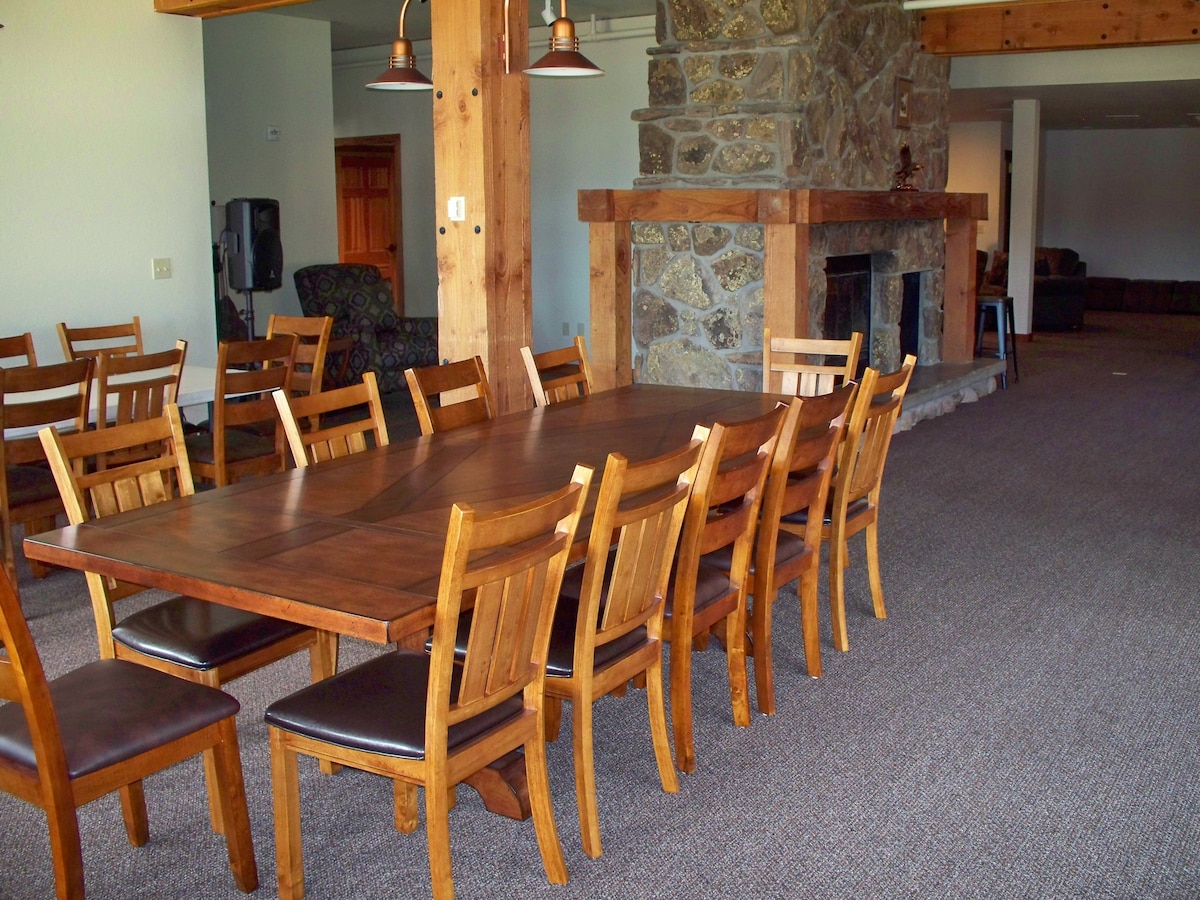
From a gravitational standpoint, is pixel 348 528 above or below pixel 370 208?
below

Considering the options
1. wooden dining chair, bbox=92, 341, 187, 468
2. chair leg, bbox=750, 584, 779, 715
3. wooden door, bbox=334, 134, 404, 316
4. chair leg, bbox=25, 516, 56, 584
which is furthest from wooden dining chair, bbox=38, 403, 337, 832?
wooden door, bbox=334, 134, 404, 316

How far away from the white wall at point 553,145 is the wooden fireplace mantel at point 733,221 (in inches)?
104

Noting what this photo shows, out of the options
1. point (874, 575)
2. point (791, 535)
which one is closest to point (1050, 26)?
point (874, 575)

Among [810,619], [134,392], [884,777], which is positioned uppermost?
[134,392]

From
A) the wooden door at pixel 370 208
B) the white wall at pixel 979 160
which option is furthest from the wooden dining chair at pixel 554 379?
the white wall at pixel 979 160

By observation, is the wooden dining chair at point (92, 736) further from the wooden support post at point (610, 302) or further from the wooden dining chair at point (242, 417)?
the wooden support post at point (610, 302)

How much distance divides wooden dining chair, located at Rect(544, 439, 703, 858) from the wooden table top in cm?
33

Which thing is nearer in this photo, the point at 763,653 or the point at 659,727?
the point at 659,727

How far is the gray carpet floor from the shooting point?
2.49 meters

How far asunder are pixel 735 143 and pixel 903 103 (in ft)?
6.10

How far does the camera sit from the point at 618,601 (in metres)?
2.54

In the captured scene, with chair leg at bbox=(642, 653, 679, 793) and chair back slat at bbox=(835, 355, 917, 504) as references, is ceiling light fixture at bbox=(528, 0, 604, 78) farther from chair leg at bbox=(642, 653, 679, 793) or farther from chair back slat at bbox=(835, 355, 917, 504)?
chair leg at bbox=(642, 653, 679, 793)

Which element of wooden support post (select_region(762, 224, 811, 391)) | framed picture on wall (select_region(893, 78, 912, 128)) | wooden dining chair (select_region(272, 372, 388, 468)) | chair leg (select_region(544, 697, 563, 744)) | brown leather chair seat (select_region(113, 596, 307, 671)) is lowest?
chair leg (select_region(544, 697, 563, 744))

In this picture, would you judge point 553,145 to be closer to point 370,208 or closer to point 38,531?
point 370,208
